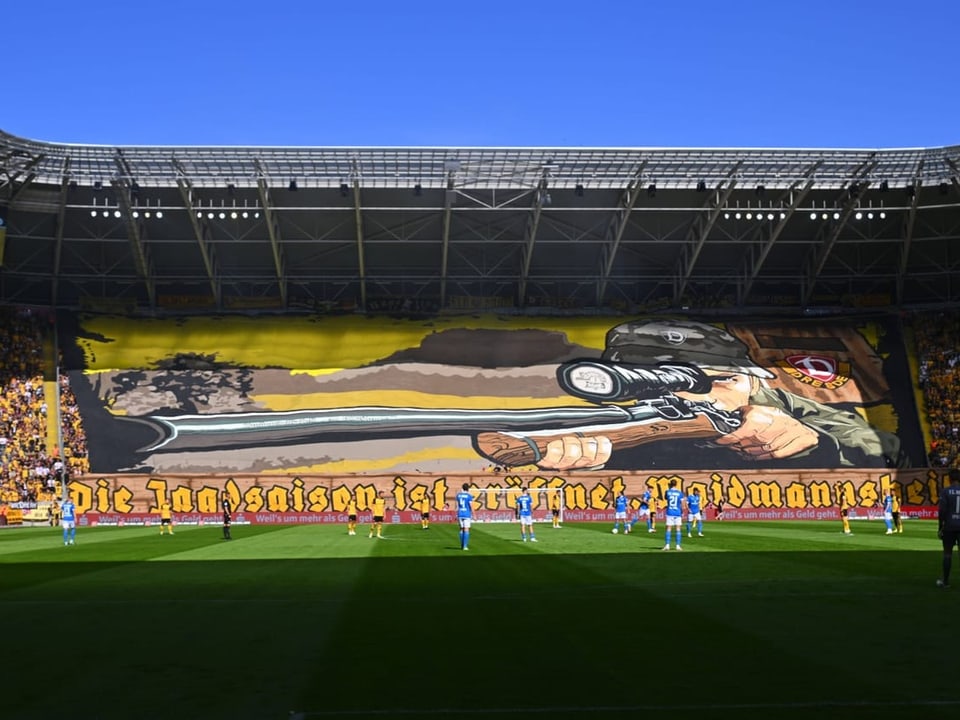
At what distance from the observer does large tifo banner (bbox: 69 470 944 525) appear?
60.4m

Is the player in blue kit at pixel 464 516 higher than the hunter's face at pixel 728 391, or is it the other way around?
the hunter's face at pixel 728 391

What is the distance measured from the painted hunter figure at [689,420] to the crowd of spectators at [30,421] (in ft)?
83.1

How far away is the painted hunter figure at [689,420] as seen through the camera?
65.2 m

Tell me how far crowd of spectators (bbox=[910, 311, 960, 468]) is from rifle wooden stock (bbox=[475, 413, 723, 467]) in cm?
1416

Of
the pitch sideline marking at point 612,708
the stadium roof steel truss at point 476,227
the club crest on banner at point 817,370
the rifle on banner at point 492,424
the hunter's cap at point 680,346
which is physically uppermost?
the stadium roof steel truss at point 476,227

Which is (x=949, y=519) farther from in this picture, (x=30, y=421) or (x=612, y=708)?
(x=30, y=421)

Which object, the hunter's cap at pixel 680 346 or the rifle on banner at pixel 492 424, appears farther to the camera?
the hunter's cap at pixel 680 346

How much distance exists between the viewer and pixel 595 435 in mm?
66125

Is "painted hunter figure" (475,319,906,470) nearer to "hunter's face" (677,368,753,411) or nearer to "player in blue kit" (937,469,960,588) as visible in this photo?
"hunter's face" (677,368,753,411)

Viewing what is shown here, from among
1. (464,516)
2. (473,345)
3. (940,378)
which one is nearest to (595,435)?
(473,345)

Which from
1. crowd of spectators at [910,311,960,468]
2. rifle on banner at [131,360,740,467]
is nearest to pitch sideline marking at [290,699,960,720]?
rifle on banner at [131,360,740,467]

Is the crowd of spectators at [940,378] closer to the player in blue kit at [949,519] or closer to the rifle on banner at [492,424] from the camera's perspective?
the rifle on banner at [492,424]

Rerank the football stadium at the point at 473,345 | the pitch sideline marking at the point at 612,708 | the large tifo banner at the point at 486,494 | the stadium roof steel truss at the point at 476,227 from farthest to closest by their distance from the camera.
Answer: the large tifo banner at the point at 486,494, the stadium roof steel truss at the point at 476,227, the football stadium at the point at 473,345, the pitch sideline marking at the point at 612,708

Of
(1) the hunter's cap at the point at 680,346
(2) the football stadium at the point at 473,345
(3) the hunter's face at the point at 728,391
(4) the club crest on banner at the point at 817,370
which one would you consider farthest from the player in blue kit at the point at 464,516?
(4) the club crest on banner at the point at 817,370
